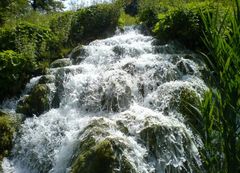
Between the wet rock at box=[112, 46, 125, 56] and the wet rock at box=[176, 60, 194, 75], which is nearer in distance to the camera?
the wet rock at box=[176, 60, 194, 75]

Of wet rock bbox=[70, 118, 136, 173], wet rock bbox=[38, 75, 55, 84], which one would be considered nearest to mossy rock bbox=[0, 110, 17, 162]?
wet rock bbox=[38, 75, 55, 84]

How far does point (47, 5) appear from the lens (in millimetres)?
22859

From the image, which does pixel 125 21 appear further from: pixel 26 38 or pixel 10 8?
pixel 26 38

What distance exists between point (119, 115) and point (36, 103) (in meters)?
2.52

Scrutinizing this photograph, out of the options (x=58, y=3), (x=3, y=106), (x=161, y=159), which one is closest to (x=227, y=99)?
(x=161, y=159)

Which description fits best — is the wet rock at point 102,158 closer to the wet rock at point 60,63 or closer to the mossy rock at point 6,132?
the mossy rock at point 6,132

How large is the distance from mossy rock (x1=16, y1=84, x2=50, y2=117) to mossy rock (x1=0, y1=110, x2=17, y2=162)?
0.49 metres

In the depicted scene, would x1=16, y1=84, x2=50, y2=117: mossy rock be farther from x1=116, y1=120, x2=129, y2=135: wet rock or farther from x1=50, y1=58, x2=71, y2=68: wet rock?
x1=116, y1=120, x2=129, y2=135: wet rock

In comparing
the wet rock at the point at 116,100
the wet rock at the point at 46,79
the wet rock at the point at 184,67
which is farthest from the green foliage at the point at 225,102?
the wet rock at the point at 46,79

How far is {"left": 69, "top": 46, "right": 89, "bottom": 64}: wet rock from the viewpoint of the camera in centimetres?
1121

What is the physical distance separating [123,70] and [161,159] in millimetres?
3235

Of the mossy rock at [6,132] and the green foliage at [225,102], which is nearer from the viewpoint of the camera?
the green foliage at [225,102]

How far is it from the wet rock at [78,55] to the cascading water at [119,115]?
3 centimetres

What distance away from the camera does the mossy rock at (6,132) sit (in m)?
8.38
